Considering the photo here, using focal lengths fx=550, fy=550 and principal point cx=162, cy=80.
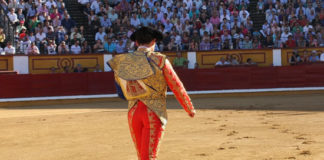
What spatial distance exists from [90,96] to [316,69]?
537 cm

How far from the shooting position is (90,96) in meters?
12.6

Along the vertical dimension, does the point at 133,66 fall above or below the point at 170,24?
below

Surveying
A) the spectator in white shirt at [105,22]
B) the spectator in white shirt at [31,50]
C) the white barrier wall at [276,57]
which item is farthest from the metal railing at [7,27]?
the white barrier wall at [276,57]

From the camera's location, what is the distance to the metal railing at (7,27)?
500 inches

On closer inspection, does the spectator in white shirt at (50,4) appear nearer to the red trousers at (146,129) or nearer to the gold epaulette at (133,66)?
the gold epaulette at (133,66)

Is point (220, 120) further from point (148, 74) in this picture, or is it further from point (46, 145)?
point (148, 74)

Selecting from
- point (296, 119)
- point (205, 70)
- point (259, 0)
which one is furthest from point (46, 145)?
point (259, 0)

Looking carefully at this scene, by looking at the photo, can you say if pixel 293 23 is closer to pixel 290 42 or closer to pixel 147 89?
pixel 290 42

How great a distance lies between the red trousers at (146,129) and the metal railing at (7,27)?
10055mm

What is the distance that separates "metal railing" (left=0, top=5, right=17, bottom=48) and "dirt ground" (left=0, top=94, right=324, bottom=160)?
2442 mm

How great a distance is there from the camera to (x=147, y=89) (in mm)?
3277

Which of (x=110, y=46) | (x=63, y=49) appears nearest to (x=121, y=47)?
(x=110, y=46)

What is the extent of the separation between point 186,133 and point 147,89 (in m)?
3.54

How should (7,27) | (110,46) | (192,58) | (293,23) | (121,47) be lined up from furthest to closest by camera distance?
(293,23), (192,58), (110,46), (121,47), (7,27)
